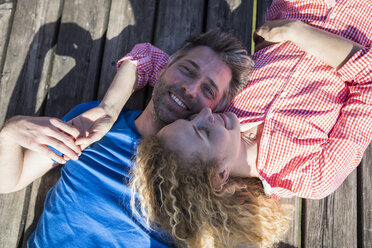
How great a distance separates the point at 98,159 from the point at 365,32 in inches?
86.4

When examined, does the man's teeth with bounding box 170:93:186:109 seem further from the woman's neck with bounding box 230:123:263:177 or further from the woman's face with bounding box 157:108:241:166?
the woman's neck with bounding box 230:123:263:177

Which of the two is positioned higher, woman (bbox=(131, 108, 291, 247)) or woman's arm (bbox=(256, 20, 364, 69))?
woman's arm (bbox=(256, 20, 364, 69))

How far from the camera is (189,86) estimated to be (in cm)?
181

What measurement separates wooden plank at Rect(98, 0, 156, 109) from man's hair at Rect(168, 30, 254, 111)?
553mm

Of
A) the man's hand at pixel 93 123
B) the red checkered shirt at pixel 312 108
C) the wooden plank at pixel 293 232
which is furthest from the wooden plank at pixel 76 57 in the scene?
the wooden plank at pixel 293 232

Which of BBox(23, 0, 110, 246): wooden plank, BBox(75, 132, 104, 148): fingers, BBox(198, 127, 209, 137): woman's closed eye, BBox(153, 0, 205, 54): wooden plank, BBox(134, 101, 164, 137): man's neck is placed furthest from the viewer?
BBox(153, 0, 205, 54): wooden plank

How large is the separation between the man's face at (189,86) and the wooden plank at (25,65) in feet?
3.87

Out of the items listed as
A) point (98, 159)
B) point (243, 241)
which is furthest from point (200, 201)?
point (98, 159)

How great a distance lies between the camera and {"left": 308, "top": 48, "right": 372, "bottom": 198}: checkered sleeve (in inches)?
70.4

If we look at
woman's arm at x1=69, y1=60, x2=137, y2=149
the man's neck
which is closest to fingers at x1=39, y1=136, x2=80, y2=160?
woman's arm at x1=69, y1=60, x2=137, y2=149

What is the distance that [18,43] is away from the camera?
234 cm

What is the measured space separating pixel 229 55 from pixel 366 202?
5.42ft

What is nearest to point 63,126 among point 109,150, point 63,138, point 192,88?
point 63,138

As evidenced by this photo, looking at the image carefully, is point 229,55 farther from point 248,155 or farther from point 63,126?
point 63,126
